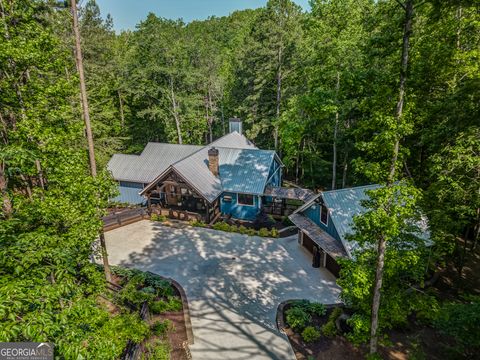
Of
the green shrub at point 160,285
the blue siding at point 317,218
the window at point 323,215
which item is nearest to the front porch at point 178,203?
the blue siding at point 317,218

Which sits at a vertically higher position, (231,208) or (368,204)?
(368,204)

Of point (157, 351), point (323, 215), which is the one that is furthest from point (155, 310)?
point (323, 215)

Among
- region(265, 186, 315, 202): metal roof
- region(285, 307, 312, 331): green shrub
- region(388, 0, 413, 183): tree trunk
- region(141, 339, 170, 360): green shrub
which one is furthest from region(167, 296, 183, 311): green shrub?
region(265, 186, 315, 202): metal roof

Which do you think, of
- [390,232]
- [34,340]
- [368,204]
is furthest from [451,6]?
[34,340]

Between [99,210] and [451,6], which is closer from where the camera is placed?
[451,6]

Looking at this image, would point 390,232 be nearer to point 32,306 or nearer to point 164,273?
point 32,306

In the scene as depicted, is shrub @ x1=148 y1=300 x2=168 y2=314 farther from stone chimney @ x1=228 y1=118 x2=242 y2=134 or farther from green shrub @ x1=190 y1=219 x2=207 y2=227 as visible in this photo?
stone chimney @ x1=228 y1=118 x2=242 y2=134

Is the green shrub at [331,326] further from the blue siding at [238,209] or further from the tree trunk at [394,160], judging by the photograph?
the blue siding at [238,209]
